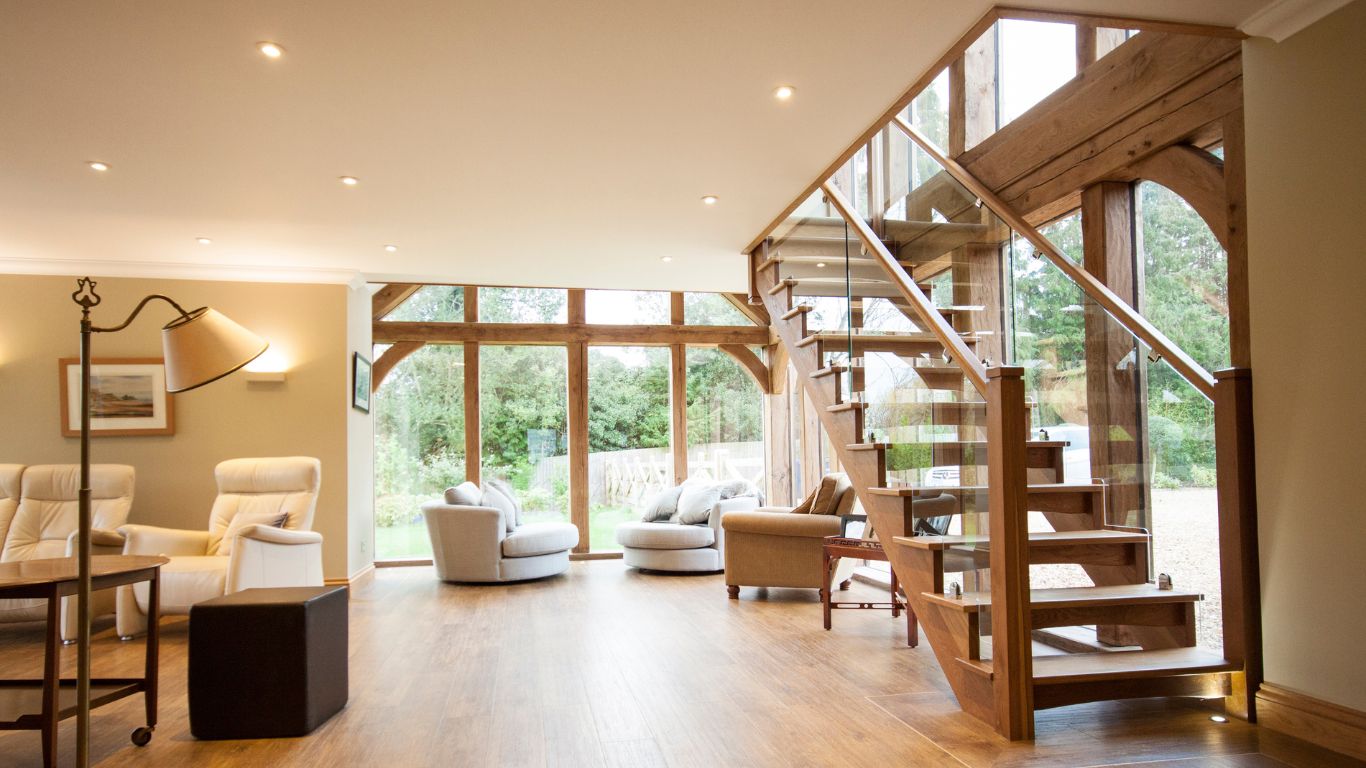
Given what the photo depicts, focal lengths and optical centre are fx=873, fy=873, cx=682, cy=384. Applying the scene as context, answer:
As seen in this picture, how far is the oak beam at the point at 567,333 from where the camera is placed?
8.22m

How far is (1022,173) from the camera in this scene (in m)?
4.56

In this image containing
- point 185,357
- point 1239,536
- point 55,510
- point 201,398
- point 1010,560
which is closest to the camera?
point 185,357

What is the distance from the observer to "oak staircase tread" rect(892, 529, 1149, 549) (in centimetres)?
333

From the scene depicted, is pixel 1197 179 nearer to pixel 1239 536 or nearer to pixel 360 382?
pixel 1239 536

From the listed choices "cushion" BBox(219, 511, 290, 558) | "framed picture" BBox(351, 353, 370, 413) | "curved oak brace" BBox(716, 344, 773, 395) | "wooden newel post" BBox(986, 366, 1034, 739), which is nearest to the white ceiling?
"framed picture" BBox(351, 353, 370, 413)

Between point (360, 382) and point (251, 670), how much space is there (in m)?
4.01

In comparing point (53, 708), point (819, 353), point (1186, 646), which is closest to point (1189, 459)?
point (1186, 646)

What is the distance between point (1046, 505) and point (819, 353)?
150 centimetres

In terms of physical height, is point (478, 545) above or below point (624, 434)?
below

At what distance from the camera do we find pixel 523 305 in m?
8.61

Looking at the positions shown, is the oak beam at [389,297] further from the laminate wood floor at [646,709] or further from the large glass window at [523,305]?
the laminate wood floor at [646,709]

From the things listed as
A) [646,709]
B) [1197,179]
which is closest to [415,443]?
[646,709]

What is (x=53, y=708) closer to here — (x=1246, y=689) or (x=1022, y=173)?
(x=1246, y=689)

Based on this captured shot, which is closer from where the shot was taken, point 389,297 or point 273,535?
point 273,535
